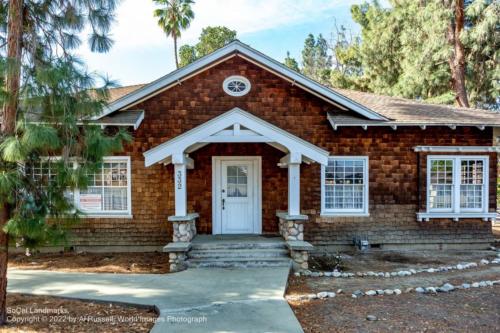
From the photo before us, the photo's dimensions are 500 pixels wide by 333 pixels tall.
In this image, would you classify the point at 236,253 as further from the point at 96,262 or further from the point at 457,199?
the point at 457,199

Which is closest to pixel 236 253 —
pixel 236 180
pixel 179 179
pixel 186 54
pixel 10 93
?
pixel 179 179

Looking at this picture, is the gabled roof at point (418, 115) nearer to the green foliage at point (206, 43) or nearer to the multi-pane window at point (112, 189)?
the multi-pane window at point (112, 189)

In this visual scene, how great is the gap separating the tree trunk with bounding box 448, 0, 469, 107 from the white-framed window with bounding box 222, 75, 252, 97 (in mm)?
12967

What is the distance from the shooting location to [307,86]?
32.3 ft

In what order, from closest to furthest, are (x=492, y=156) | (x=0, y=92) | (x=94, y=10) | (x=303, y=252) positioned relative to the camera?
1. (x=0, y=92)
2. (x=94, y=10)
3. (x=303, y=252)
4. (x=492, y=156)

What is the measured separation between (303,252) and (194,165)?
3840 millimetres

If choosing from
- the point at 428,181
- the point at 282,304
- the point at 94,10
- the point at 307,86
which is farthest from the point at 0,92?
the point at 428,181

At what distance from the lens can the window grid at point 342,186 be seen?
1005 centimetres

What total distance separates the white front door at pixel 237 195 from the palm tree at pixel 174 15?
712 inches

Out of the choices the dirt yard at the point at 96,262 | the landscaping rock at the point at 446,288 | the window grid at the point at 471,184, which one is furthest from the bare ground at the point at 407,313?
the window grid at the point at 471,184

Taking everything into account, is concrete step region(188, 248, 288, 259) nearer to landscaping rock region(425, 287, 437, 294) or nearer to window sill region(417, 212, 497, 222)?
landscaping rock region(425, 287, 437, 294)

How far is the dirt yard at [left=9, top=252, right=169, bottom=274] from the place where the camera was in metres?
8.23

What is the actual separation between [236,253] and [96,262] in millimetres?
3461

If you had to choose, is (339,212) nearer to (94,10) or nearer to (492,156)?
(492,156)
